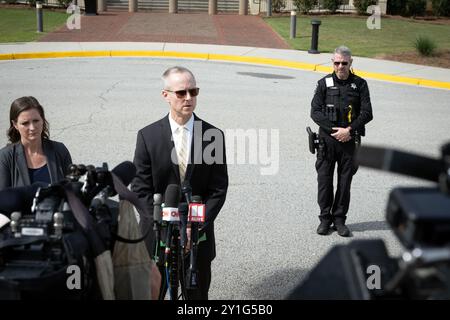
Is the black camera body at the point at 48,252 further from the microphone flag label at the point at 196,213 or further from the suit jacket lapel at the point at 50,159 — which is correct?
the suit jacket lapel at the point at 50,159

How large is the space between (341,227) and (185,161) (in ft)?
9.35

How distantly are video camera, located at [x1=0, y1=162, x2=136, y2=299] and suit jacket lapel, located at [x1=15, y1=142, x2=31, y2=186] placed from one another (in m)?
1.85

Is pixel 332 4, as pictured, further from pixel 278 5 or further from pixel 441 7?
pixel 441 7

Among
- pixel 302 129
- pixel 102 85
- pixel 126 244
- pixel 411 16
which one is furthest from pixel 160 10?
pixel 126 244

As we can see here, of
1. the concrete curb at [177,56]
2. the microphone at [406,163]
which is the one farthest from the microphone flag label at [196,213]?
the concrete curb at [177,56]

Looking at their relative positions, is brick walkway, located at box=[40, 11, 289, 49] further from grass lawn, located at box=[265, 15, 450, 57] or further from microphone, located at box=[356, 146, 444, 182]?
microphone, located at box=[356, 146, 444, 182]

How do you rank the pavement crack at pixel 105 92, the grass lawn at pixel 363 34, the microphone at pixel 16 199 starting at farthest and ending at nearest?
the grass lawn at pixel 363 34 → the pavement crack at pixel 105 92 → the microphone at pixel 16 199

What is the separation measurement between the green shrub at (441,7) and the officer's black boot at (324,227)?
97.9 ft

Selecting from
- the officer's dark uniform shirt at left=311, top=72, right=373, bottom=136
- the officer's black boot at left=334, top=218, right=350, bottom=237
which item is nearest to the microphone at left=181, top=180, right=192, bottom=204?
the officer's dark uniform shirt at left=311, top=72, right=373, bottom=136

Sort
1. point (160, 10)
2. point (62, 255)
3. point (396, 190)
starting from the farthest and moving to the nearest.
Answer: point (160, 10) → point (62, 255) → point (396, 190)

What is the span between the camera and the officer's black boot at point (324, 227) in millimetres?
6516
